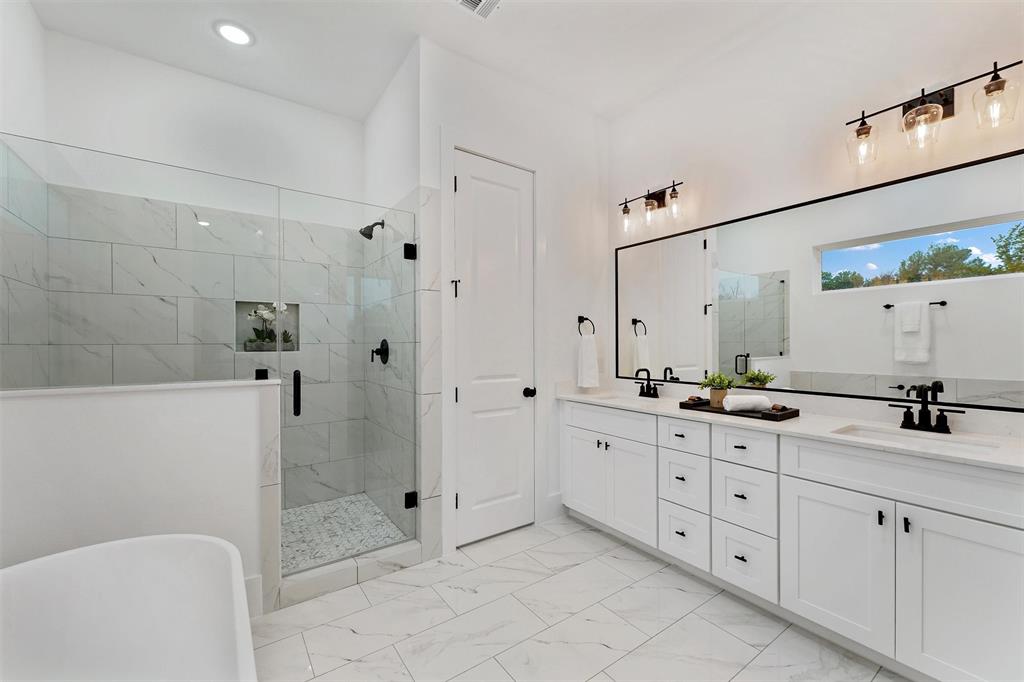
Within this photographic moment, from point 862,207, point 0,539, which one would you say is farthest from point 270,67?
point 862,207

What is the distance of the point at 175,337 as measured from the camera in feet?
6.30

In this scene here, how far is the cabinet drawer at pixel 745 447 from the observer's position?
6.17 ft

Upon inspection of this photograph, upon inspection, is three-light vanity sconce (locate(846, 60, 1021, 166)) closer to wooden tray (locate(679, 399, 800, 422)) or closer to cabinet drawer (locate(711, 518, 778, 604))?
wooden tray (locate(679, 399, 800, 422))

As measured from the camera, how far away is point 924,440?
1.70 m

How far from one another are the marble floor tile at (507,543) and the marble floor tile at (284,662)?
0.98 metres

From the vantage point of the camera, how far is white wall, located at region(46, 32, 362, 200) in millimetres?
2457

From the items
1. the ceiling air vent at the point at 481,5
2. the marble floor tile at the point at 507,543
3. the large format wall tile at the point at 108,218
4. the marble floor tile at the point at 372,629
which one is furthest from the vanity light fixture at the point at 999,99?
the large format wall tile at the point at 108,218

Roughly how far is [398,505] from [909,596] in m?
2.39

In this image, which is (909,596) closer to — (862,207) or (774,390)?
(774,390)

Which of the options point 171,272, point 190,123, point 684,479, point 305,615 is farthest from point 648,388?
point 190,123

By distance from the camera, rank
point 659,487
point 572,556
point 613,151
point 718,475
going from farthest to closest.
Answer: point 613,151 → point 572,556 → point 659,487 → point 718,475

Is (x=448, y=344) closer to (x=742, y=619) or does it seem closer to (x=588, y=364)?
(x=588, y=364)

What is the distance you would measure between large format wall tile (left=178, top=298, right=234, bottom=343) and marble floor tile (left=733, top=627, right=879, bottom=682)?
2592 mm

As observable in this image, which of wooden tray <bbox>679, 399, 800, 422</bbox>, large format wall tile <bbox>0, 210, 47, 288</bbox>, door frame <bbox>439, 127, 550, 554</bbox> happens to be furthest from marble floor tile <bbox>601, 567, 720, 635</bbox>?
large format wall tile <bbox>0, 210, 47, 288</bbox>
